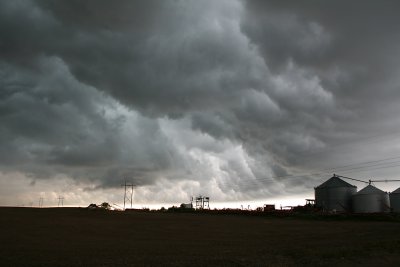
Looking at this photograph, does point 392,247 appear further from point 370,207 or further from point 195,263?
point 370,207

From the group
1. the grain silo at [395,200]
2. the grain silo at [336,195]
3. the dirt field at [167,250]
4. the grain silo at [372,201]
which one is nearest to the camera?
the dirt field at [167,250]

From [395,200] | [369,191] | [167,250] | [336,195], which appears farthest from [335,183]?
[167,250]

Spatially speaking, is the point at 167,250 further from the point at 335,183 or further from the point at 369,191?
the point at 335,183

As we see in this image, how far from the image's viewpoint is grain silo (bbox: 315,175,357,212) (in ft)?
243

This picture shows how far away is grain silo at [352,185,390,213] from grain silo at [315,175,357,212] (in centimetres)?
251

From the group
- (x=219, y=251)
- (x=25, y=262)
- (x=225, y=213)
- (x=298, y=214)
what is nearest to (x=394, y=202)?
(x=298, y=214)

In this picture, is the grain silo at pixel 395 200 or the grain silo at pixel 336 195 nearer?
the grain silo at pixel 395 200

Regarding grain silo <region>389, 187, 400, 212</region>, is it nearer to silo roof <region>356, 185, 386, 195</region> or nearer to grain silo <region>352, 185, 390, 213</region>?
grain silo <region>352, 185, 390, 213</region>

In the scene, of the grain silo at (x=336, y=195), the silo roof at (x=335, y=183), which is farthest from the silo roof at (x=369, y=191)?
the silo roof at (x=335, y=183)

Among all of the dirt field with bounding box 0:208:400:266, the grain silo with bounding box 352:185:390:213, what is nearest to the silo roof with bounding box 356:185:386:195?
the grain silo with bounding box 352:185:390:213

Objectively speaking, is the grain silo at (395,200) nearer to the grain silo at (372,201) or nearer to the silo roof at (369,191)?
the grain silo at (372,201)

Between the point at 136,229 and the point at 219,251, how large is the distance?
648 inches

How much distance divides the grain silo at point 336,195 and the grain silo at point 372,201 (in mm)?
2507

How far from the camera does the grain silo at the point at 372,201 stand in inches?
2734
